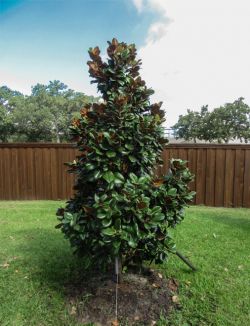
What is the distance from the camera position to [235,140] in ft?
93.3

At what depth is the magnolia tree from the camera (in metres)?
2.28

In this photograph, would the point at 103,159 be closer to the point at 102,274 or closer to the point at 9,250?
the point at 102,274

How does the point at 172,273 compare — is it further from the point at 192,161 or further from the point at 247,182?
the point at 247,182

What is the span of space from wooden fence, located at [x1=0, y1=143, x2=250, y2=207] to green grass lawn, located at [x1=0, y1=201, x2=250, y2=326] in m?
1.67

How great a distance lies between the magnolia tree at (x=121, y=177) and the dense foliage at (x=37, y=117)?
2271 centimetres

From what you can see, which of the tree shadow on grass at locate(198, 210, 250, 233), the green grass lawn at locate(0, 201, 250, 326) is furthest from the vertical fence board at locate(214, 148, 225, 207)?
the green grass lawn at locate(0, 201, 250, 326)

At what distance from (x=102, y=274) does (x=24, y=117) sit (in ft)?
79.6

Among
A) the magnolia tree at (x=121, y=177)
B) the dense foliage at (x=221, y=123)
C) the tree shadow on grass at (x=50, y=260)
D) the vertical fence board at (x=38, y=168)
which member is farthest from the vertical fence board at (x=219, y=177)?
the dense foliage at (x=221, y=123)

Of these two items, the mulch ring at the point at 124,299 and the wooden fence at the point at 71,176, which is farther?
the wooden fence at the point at 71,176

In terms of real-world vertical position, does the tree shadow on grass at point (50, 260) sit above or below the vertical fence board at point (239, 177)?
below

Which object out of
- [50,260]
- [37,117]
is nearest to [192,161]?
[50,260]

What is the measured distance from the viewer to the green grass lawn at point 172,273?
2.58 metres

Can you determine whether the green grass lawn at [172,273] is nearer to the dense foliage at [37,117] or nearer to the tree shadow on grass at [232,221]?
the tree shadow on grass at [232,221]

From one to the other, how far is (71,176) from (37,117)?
1919cm
